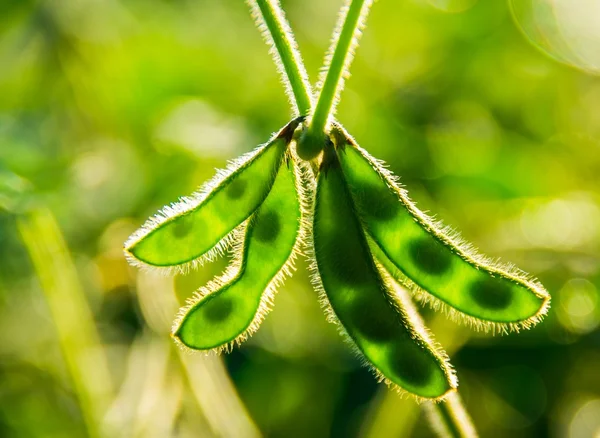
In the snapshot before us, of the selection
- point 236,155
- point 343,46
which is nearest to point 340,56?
point 343,46

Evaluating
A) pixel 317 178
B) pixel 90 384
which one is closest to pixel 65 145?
pixel 90 384

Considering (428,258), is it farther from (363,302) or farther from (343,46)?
(343,46)

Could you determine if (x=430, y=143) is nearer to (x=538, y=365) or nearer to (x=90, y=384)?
(x=538, y=365)

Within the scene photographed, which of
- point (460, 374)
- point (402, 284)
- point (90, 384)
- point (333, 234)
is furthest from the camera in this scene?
point (460, 374)

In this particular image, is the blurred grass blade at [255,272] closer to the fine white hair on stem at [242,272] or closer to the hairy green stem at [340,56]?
the fine white hair on stem at [242,272]

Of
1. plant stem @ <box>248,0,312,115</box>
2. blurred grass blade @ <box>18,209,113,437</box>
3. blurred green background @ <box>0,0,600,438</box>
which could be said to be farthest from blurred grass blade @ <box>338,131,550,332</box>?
blurred grass blade @ <box>18,209,113,437</box>

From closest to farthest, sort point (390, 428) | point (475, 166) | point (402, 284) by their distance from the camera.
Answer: point (402, 284), point (390, 428), point (475, 166)
